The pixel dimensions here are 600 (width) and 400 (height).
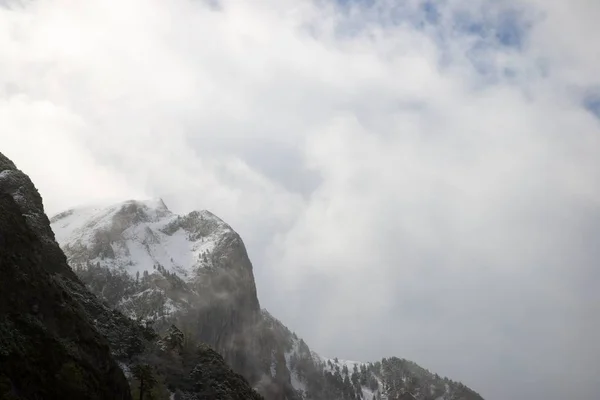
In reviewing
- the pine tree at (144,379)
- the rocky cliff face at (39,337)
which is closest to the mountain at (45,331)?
the rocky cliff face at (39,337)

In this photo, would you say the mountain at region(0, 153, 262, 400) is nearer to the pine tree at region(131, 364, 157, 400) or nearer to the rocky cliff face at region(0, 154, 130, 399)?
the rocky cliff face at region(0, 154, 130, 399)

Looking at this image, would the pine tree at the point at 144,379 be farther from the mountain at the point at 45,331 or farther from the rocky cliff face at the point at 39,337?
the rocky cliff face at the point at 39,337

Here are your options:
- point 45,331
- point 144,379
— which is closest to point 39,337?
point 45,331

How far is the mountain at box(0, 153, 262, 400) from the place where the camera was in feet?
112

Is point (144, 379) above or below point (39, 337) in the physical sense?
above

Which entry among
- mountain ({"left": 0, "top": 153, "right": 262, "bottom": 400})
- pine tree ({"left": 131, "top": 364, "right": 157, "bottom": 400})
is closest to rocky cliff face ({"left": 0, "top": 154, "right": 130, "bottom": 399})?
mountain ({"left": 0, "top": 153, "right": 262, "bottom": 400})

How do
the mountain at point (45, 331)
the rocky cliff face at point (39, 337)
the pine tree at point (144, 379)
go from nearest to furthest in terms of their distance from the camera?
the rocky cliff face at point (39, 337) → the mountain at point (45, 331) → the pine tree at point (144, 379)

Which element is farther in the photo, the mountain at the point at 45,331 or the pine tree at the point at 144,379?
the pine tree at the point at 144,379

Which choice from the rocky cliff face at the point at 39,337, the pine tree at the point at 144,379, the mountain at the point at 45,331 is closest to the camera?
the rocky cliff face at the point at 39,337

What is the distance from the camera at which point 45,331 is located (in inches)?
1490

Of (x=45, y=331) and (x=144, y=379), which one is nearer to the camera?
(x=45, y=331)

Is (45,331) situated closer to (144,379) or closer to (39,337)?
(39,337)

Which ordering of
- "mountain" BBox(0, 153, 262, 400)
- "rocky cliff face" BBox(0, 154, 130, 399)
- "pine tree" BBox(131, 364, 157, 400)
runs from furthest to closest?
"pine tree" BBox(131, 364, 157, 400) → "mountain" BBox(0, 153, 262, 400) → "rocky cliff face" BBox(0, 154, 130, 399)

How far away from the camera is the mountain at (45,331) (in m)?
34.1
